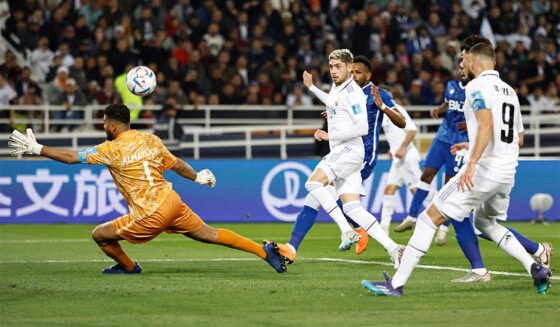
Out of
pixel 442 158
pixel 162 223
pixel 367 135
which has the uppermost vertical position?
pixel 367 135

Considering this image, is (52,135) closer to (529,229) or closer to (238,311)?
(529,229)

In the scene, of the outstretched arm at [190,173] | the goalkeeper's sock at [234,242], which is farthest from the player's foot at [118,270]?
the outstretched arm at [190,173]

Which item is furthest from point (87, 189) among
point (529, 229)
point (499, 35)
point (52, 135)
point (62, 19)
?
point (499, 35)

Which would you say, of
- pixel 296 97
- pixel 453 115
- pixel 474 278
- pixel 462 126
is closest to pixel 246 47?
pixel 296 97

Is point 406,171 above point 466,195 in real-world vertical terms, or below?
below

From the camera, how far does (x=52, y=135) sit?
19578 millimetres

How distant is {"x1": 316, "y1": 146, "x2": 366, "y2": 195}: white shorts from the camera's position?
10320mm

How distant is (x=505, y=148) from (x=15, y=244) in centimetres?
832

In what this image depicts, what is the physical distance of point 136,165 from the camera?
30.0ft

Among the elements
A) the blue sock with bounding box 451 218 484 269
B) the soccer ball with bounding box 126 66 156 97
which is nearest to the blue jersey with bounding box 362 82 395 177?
the blue sock with bounding box 451 218 484 269

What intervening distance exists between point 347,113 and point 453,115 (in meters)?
2.42

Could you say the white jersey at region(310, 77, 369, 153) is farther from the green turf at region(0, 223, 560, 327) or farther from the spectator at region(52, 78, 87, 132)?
the spectator at region(52, 78, 87, 132)

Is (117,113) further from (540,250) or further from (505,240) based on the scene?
(540,250)

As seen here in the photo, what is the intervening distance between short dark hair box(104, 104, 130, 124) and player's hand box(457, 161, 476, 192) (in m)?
3.51
